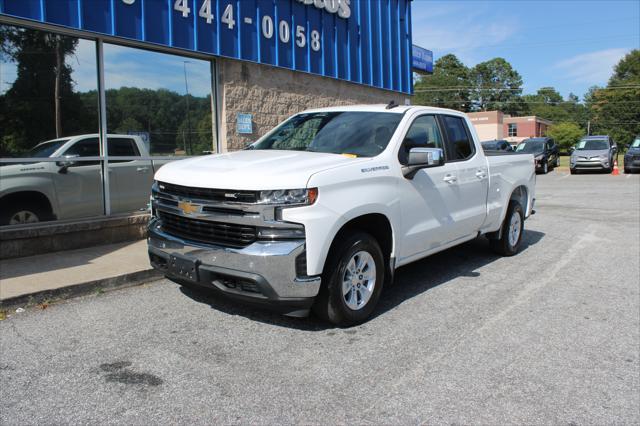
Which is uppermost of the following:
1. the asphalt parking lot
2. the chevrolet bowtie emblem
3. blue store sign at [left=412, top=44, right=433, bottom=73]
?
blue store sign at [left=412, top=44, right=433, bottom=73]

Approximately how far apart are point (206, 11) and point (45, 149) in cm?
363

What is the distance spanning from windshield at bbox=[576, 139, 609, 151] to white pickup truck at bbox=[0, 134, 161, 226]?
2373 cm

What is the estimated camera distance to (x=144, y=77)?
8453 mm

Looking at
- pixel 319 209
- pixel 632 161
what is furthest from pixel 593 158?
pixel 319 209

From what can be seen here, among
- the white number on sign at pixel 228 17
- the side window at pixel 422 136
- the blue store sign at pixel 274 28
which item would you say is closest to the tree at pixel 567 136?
the blue store sign at pixel 274 28

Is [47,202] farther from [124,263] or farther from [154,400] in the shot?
[154,400]

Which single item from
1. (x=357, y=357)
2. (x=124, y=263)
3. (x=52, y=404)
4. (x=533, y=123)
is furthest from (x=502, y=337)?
(x=533, y=123)

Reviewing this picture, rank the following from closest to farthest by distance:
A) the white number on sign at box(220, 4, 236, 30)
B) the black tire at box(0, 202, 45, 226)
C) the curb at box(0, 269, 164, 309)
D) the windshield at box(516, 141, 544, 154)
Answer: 1. the curb at box(0, 269, 164, 309)
2. the black tire at box(0, 202, 45, 226)
3. the white number on sign at box(220, 4, 236, 30)
4. the windshield at box(516, 141, 544, 154)

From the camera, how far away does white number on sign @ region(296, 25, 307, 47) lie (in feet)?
36.0

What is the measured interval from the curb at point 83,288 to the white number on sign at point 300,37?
673 centimetres

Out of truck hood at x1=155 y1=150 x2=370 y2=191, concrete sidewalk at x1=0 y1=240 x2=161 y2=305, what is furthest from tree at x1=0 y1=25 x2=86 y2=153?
truck hood at x1=155 y1=150 x2=370 y2=191

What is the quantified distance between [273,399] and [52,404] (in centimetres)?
135

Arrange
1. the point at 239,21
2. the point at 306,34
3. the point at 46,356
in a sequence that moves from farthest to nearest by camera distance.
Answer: the point at 306,34 < the point at 239,21 < the point at 46,356

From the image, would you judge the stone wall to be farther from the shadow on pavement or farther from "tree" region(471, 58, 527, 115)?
"tree" region(471, 58, 527, 115)
